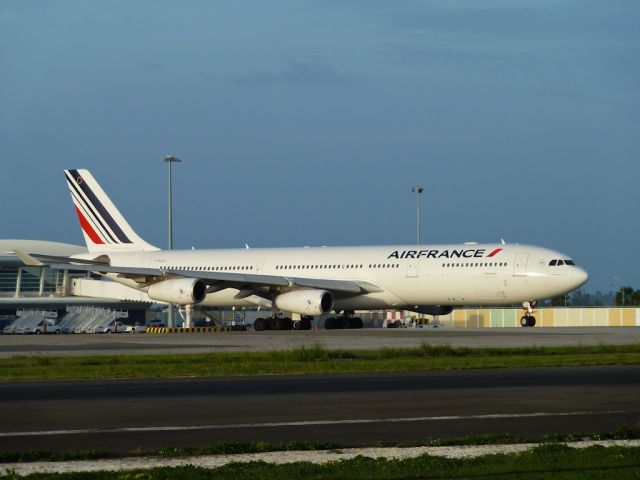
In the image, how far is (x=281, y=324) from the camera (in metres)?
58.9

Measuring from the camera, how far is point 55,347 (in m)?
42.4

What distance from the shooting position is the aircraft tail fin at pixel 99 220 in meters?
68.8

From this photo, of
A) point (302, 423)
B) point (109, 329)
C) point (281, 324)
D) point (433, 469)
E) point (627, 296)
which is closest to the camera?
point (433, 469)

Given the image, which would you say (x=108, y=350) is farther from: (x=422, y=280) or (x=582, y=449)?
(x=582, y=449)

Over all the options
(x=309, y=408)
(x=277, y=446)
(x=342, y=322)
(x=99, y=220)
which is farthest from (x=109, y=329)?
(x=277, y=446)

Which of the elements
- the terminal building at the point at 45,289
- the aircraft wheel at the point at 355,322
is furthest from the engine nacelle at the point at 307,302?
the terminal building at the point at 45,289

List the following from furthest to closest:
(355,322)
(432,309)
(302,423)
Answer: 1. (355,322)
2. (432,309)
3. (302,423)

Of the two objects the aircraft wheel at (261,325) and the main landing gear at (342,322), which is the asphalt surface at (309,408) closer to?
the aircraft wheel at (261,325)

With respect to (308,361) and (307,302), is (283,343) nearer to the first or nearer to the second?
(308,361)

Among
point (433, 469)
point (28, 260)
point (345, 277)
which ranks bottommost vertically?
point (433, 469)

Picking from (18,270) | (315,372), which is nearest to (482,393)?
(315,372)

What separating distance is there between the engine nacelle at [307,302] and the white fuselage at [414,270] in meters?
2.42

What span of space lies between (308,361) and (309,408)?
1280 centimetres

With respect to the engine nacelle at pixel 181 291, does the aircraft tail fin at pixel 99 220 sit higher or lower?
higher
